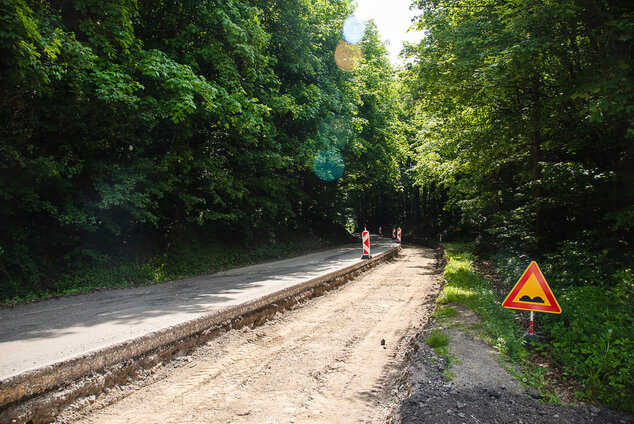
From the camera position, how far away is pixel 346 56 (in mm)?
19703

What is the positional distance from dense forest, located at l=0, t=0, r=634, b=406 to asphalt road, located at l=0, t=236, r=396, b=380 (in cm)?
137

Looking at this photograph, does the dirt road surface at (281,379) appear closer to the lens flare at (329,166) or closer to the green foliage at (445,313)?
the green foliage at (445,313)

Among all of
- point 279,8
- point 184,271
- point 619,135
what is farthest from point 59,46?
point 619,135

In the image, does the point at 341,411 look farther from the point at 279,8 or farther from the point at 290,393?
the point at 279,8

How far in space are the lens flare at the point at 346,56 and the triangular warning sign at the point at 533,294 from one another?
1727 centimetres

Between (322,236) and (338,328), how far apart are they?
18.4m

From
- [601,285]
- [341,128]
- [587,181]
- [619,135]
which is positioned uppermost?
[341,128]

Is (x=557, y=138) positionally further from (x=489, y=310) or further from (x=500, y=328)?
(x=500, y=328)

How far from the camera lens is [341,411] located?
127 inches

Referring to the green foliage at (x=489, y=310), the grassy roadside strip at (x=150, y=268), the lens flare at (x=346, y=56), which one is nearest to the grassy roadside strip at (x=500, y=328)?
the green foliage at (x=489, y=310)

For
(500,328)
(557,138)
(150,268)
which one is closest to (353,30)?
(557,138)

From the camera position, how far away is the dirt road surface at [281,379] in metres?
3.16

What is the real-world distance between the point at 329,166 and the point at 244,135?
36.7ft

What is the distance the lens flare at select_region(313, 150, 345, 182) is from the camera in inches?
705
